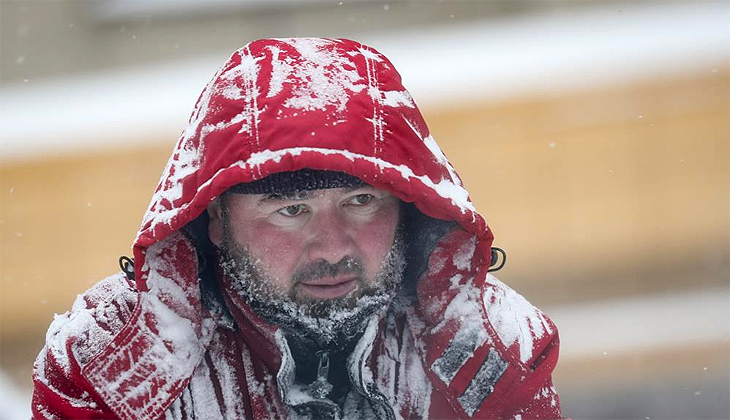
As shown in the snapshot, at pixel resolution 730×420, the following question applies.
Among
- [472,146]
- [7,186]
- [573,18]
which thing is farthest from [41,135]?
[573,18]

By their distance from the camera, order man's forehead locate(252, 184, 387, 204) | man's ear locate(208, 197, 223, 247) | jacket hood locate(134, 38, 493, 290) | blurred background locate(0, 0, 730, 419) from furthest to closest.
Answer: blurred background locate(0, 0, 730, 419) < man's ear locate(208, 197, 223, 247) < man's forehead locate(252, 184, 387, 204) < jacket hood locate(134, 38, 493, 290)

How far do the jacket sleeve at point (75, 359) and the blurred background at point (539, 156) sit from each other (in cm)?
288

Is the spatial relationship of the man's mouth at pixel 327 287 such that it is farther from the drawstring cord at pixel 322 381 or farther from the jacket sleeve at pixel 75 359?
the jacket sleeve at pixel 75 359

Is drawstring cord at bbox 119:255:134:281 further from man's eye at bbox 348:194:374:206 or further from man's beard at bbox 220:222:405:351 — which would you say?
man's eye at bbox 348:194:374:206

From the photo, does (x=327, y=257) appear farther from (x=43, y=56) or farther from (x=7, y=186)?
(x=43, y=56)

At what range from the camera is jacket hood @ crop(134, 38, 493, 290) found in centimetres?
213

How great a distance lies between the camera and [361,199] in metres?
2.32

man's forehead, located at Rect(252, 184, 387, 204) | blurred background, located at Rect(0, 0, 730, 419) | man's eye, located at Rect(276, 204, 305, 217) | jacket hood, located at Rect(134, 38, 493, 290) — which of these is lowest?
blurred background, located at Rect(0, 0, 730, 419)

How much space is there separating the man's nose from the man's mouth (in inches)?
1.8

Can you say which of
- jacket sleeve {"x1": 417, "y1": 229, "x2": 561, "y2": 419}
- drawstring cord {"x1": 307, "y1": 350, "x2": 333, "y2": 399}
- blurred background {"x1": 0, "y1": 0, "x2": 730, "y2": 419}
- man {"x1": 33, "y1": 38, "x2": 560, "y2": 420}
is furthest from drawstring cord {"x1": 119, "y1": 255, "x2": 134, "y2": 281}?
blurred background {"x1": 0, "y1": 0, "x2": 730, "y2": 419}

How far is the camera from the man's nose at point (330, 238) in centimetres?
225

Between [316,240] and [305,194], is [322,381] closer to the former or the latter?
[316,240]

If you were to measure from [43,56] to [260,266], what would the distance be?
376 cm

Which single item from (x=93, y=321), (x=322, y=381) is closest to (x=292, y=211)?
(x=322, y=381)
